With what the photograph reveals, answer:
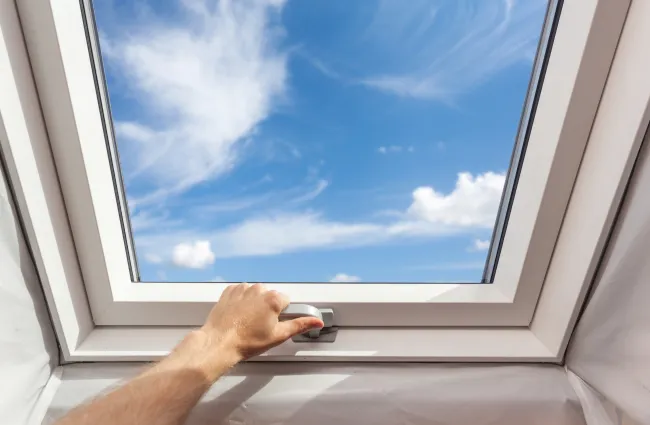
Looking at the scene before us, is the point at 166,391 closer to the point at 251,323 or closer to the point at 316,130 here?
the point at 251,323

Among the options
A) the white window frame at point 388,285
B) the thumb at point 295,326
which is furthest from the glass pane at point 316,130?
the thumb at point 295,326

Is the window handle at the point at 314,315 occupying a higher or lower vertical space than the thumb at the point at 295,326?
higher

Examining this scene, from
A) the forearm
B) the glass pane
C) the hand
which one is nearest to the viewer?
the forearm

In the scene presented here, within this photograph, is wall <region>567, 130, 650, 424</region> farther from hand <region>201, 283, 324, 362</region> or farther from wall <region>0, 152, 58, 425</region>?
wall <region>0, 152, 58, 425</region>

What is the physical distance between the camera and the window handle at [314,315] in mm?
692

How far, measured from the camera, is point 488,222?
2.79 feet

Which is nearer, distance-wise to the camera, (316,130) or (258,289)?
(258,289)

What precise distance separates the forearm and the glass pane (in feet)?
0.76

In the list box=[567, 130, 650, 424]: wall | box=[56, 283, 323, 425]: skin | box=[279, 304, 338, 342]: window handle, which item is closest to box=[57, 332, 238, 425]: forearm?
box=[56, 283, 323, 425]: skin

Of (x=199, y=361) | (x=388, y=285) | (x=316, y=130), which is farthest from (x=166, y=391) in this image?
(x=316, y=130)

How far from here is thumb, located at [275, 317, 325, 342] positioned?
2.19 ft

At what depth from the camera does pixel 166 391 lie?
0.57 meters

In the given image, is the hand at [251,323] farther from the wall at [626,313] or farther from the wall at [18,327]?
the wall at [626,313]

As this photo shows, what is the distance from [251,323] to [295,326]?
2.5 inches
